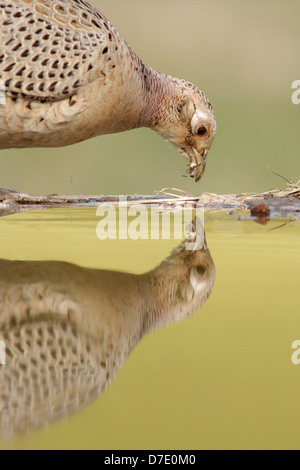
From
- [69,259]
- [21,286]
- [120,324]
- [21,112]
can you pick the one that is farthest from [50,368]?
[21,112]

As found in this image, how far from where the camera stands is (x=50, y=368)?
162 cm

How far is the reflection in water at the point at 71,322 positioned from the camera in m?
1.49

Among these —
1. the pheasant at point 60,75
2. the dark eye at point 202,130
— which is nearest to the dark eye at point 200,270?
the pheasant at point 60,75

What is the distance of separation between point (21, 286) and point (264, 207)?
3270 mm

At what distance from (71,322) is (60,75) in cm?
308
